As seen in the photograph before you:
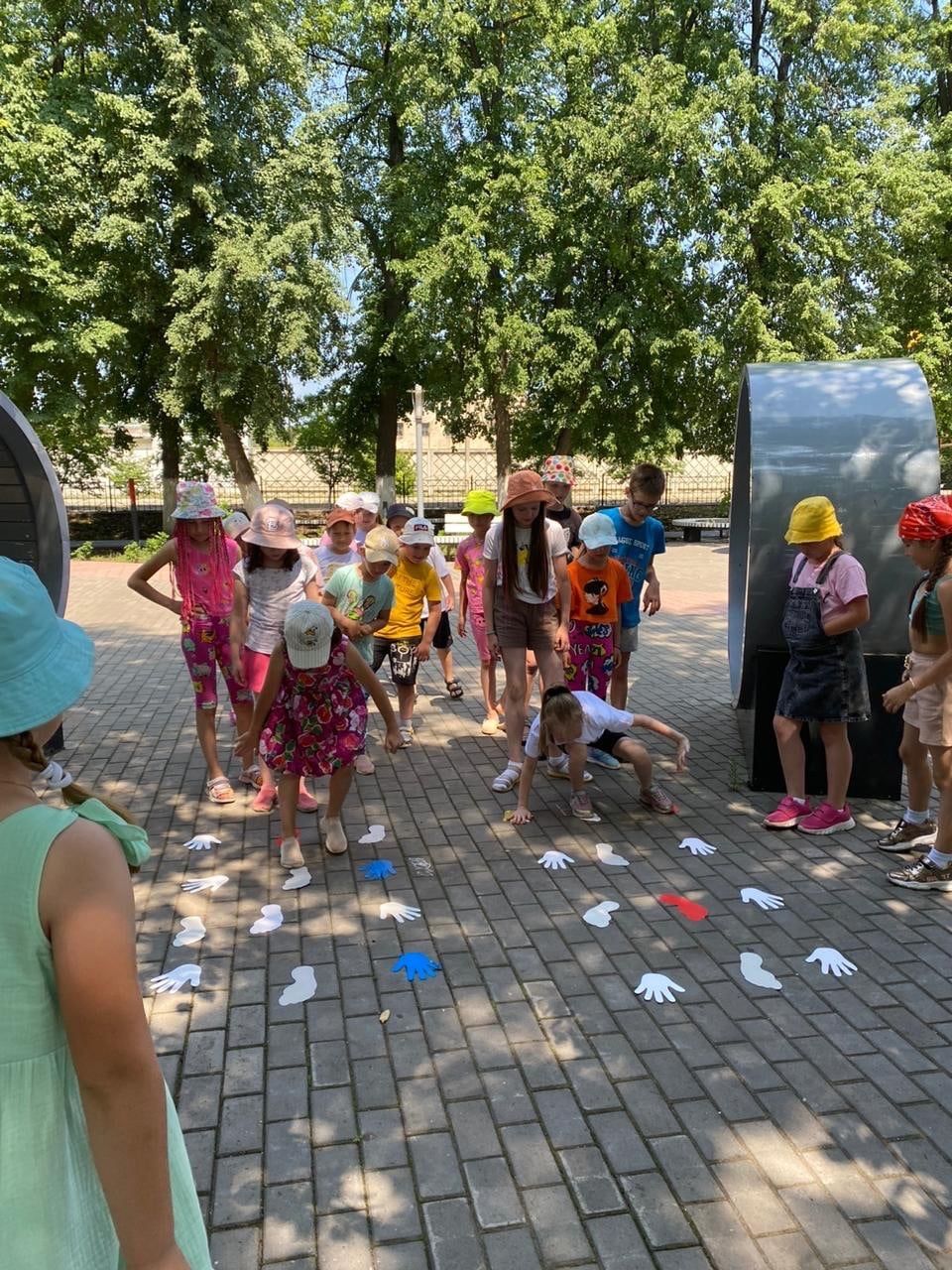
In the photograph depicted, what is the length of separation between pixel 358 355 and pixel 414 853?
20781mm

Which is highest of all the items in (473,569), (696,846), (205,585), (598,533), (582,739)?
(598,533)

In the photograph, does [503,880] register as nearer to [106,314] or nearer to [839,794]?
[839,794]

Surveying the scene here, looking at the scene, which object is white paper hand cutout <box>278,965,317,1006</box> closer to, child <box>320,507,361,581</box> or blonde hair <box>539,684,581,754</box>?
blonde hair <box>539,684,581,754</box>

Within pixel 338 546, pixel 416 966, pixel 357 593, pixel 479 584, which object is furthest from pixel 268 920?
pixel 479 584

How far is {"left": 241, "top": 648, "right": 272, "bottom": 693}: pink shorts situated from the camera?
504 cm

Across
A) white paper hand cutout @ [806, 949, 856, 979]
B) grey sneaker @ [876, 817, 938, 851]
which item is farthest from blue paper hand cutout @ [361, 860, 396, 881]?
grey sneaker @ [876, 817, 938, 851]

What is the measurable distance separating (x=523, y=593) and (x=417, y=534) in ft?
4.52

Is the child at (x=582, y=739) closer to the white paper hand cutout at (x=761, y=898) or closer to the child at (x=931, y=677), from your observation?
the white paper hand cutout at (x=761, y=898)

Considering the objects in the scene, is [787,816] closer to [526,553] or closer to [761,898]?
[761,898]

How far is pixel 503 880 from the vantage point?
172 inches

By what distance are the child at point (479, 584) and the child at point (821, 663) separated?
2.21 metres

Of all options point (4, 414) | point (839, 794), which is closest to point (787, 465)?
point (839, 794)

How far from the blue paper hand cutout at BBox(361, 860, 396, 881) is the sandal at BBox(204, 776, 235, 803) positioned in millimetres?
1260

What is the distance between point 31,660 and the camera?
3.88ft
